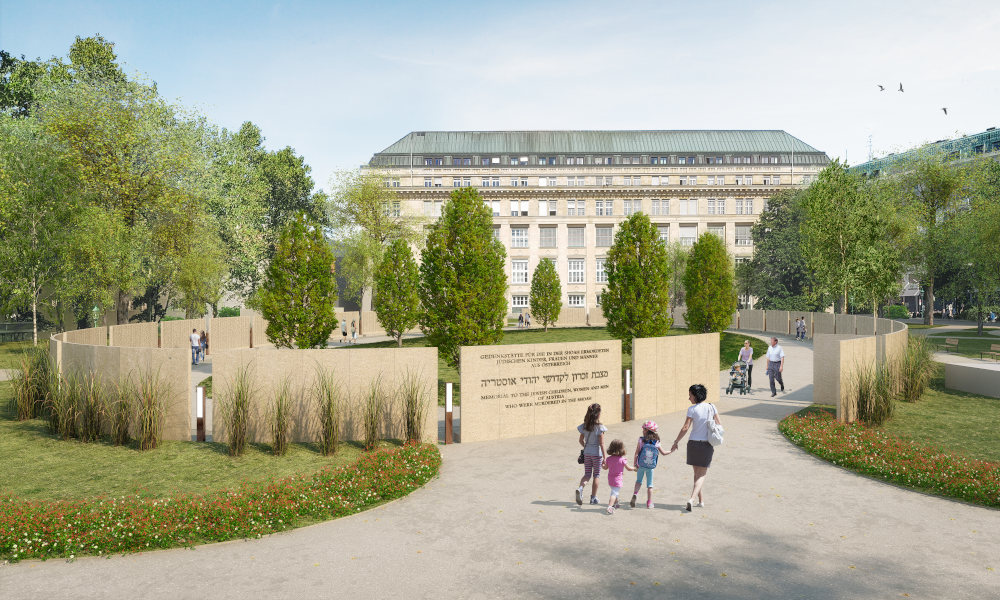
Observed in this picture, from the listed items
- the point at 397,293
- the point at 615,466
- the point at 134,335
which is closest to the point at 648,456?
the point at 615,466

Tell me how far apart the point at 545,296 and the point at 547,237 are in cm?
3524

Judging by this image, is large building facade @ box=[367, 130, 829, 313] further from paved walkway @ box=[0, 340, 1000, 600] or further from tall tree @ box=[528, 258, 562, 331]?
paved walkway @ box=[0, 340, 1000, 600]

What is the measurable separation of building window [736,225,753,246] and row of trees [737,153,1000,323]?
14.1 m

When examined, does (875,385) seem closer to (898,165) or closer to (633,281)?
(633,281)

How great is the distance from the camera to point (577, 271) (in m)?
81.6

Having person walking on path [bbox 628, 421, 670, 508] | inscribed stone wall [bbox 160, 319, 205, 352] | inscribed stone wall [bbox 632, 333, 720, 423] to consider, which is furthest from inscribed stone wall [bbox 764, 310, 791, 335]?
person walking on path [bbox 628, 421, 670, 508]

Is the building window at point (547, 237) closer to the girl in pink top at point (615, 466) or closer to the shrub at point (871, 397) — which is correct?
the shrub at point (871, 397)

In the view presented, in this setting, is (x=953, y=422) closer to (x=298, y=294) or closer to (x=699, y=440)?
(x=699, y=440)

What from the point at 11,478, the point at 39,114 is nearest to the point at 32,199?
the point at 39,114

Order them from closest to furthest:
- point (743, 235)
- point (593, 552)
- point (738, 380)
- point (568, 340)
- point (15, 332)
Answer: point (593, 552) → point (738, 380) → point (15, 332) → point (568, 340) → point (743, 235)

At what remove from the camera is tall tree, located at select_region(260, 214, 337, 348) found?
2209 centimetres

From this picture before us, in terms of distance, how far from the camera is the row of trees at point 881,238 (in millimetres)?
27938

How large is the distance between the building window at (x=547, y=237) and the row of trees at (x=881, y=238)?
82.9ft

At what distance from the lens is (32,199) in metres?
28.3
